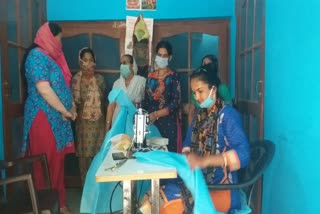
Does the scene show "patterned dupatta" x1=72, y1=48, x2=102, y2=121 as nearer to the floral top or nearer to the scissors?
the floral top

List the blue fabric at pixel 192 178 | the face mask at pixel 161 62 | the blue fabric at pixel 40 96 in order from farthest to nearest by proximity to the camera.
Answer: the face mask at pixel 161 62
the blue fabric at pixel 40 96
the blue fabric at pixel 192 178

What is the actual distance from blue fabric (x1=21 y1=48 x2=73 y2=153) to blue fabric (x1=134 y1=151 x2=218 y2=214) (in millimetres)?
1305

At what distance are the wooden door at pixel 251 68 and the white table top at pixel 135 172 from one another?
0.90 m

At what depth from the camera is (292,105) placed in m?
1.62

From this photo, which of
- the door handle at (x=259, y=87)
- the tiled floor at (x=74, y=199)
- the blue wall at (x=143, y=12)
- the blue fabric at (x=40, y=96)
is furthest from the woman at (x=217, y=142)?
the blue wall at (x=143, y=12)

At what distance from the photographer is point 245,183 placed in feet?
5.32

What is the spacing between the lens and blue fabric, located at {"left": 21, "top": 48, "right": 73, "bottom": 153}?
8.41ft

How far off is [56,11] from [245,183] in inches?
111

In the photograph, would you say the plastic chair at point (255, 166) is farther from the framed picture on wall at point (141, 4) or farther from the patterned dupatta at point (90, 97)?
the framed picture on wall at point (141, 4)

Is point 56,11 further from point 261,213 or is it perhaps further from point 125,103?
point 261,213

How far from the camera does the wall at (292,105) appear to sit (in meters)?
1.36

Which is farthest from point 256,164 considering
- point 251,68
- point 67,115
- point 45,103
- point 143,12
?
point 143,12

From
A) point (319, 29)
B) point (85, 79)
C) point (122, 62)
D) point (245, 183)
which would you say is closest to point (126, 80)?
point (122, 62)

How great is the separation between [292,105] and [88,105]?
2256 mm
